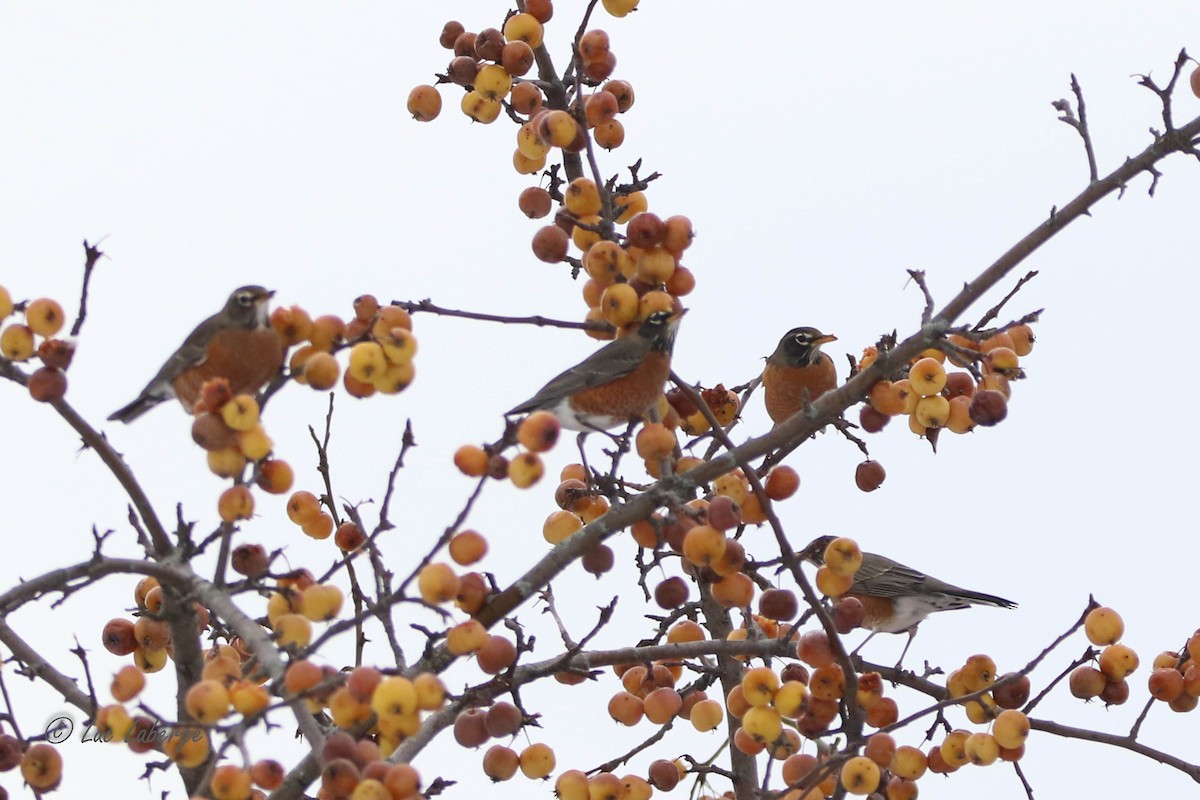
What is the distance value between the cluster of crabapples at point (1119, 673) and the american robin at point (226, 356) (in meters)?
1.97

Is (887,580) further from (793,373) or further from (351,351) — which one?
(351,351)

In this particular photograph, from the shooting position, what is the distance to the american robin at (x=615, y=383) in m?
3.22

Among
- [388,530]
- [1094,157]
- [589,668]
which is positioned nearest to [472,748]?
[589,668]

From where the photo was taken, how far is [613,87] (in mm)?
3836

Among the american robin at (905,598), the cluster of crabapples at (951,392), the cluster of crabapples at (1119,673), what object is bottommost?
the cluster of crabapples at (1119,673)

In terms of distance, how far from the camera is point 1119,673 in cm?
322

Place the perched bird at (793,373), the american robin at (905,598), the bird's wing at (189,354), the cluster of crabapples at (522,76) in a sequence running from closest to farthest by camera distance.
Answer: the bird's wing at (189,354) → the cluster of crabapples at (522,76) → the perched bird at (793,373) → the american robin at (905,598)

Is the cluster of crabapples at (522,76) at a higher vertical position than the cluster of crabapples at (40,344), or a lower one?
higher

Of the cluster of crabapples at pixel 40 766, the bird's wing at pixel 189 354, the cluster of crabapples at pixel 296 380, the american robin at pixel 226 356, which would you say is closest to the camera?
the cluster of crabapples at pixel 296 380

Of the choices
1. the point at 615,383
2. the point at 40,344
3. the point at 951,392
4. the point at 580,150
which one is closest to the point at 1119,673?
the point at 951,392

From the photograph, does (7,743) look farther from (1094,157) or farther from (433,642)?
(1094,157)

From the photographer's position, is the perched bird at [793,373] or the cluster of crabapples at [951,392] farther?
the perched bird at [793,373]

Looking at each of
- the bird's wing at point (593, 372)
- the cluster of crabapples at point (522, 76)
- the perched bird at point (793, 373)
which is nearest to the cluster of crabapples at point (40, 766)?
the bird's wing at point (593, 372)

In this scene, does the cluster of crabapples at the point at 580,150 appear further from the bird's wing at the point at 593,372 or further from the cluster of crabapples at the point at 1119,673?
the cluster of crabapples at the point at 1119,673
